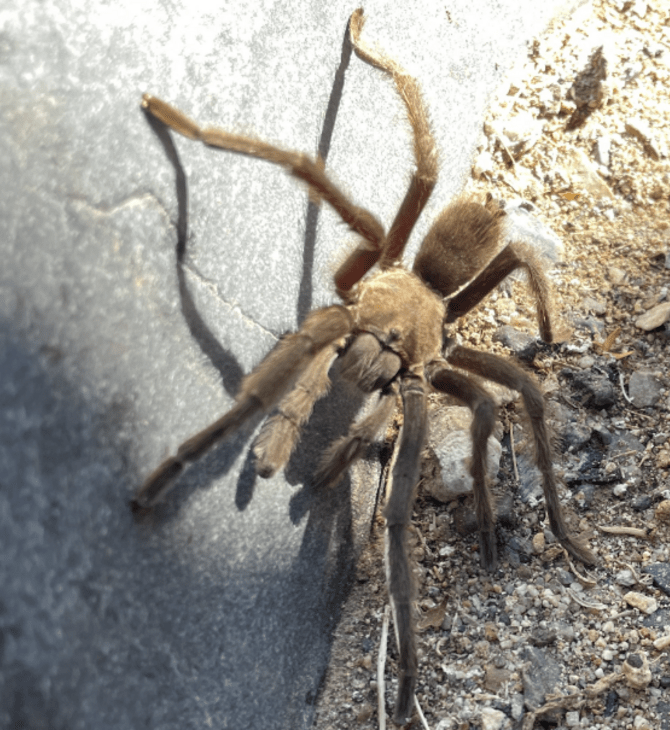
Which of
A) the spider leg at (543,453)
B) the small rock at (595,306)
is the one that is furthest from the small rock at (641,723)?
the small rock at (595,306)

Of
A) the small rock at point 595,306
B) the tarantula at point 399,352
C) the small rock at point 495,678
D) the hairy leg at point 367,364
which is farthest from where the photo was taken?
the small rock at point 595,306

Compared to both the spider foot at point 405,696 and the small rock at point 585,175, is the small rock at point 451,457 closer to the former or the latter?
the spider foot at point 405,696

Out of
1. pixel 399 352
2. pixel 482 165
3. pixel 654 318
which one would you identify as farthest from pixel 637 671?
pixel 482 165

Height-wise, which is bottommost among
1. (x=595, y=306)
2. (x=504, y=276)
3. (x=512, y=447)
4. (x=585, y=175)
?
(x=512, y=447)

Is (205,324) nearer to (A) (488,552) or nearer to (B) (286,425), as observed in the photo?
(B) (286,425)

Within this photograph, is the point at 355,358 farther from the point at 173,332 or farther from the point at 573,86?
the point at 573,86

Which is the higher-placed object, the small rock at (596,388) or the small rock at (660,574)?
the small rock at (596,388)

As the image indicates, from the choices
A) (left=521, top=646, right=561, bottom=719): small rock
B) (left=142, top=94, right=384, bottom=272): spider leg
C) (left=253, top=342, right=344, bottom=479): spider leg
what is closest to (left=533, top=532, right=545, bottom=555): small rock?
(left=521, top=646, right=561, bottom=719): small rock

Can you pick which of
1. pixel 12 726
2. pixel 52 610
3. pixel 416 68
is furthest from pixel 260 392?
pixel 416 68
